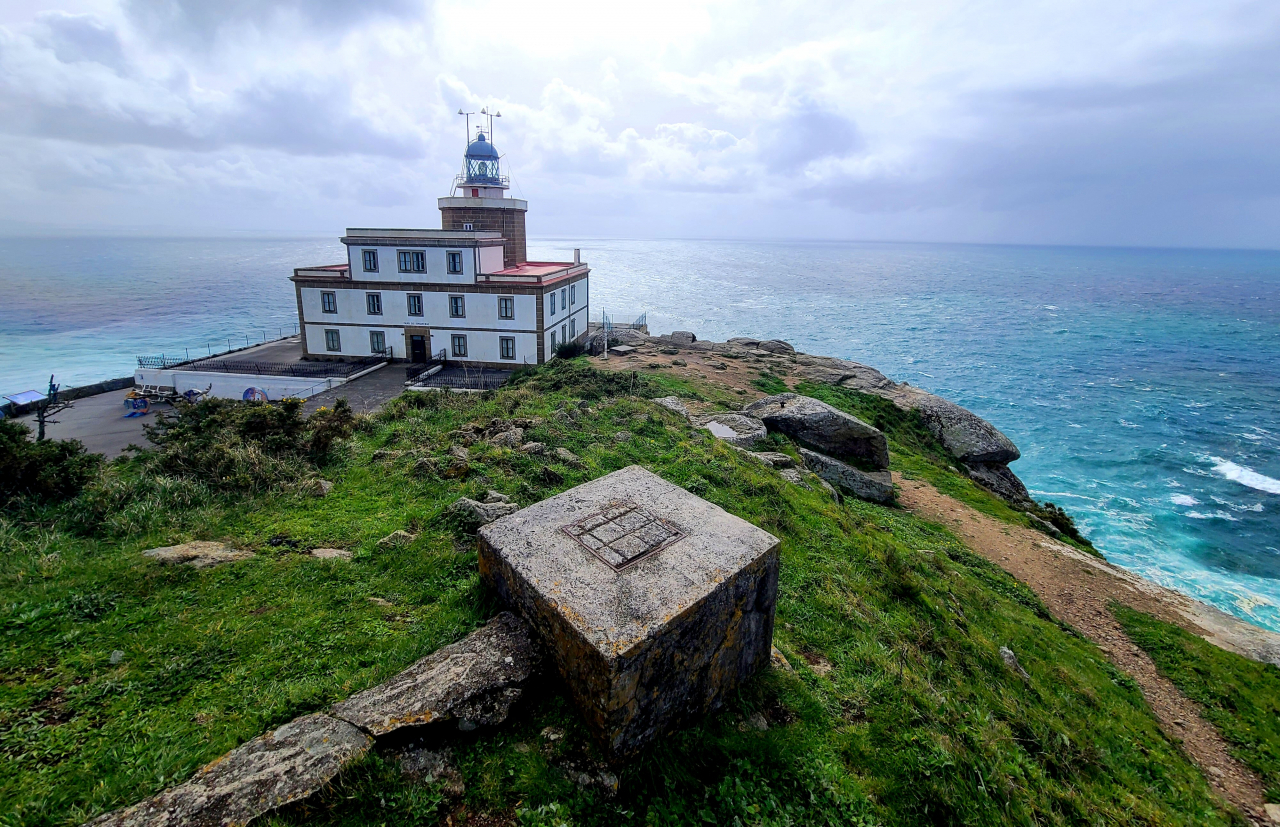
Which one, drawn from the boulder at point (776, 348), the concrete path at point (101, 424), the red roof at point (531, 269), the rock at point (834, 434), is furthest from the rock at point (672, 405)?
the boulder at point (776, 348)

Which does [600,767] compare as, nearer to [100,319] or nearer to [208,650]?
[208,650]

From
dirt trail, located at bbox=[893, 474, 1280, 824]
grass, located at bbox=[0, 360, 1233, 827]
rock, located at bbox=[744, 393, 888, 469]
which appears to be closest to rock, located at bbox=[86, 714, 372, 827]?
grass, located at bbox=[0, 360, 1233, 827]

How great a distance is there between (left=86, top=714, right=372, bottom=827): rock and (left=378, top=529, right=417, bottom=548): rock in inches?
116

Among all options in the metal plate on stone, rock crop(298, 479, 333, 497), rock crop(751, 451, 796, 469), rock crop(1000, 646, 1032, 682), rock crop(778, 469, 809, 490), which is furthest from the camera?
rock crop(751, 451, 796, 469)

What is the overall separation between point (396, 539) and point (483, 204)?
35.1 m

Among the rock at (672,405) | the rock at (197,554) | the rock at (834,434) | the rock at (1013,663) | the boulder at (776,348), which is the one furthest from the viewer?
the boulder at (776,348)

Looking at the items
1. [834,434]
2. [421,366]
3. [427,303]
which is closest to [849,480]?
[834,434]

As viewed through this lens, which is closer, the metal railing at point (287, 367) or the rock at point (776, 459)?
the rock at point (776, 459)

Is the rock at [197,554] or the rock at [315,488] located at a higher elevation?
→ the rock at [197,554]

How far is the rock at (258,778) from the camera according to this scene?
11.3ft

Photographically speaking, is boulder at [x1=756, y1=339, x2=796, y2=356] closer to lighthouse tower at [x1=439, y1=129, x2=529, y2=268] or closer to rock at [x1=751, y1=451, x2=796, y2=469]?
lighthouse tower at [x1=439, y1=129, x2=529, y2=268]

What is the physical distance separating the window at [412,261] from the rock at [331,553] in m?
29.7

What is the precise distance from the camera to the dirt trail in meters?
8.61

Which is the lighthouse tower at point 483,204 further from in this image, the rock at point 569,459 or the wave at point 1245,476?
the wave at point 1245,476
